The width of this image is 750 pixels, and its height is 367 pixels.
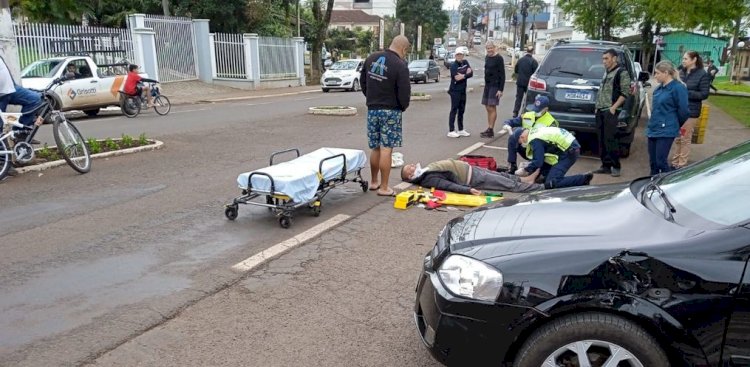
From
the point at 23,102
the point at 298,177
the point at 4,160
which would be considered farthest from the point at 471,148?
the point at 4,160

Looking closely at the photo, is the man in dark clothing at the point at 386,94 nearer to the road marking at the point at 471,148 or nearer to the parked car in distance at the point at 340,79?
the road marking at the point at 471,148

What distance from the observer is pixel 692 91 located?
28.7ft

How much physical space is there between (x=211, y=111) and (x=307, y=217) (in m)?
12.2

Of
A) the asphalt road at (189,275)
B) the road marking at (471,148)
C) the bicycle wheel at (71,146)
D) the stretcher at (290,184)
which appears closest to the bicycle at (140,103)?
the asphalt road at (189,275)

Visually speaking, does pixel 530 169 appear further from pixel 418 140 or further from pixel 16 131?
pixel 16 131

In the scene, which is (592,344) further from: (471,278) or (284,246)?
(284,246)

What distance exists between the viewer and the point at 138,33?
22.1 meters

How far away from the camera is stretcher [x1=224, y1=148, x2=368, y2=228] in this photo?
5.80 metres

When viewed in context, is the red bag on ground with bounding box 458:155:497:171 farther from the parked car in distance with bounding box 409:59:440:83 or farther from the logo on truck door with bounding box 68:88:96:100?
the parked car in distance with bounding box 409:59:440:83

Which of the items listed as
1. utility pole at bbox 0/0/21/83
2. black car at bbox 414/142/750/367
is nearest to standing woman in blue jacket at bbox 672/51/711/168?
black car at bbox 414/142/750/367

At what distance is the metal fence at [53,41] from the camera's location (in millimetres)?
18016

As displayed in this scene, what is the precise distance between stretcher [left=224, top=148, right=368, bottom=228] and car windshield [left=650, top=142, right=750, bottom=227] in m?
3.43

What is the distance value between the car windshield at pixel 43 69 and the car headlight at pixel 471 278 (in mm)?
15112

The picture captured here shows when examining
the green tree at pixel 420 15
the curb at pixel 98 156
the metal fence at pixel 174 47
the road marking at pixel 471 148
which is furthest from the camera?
the green tree at pixel 420 15
